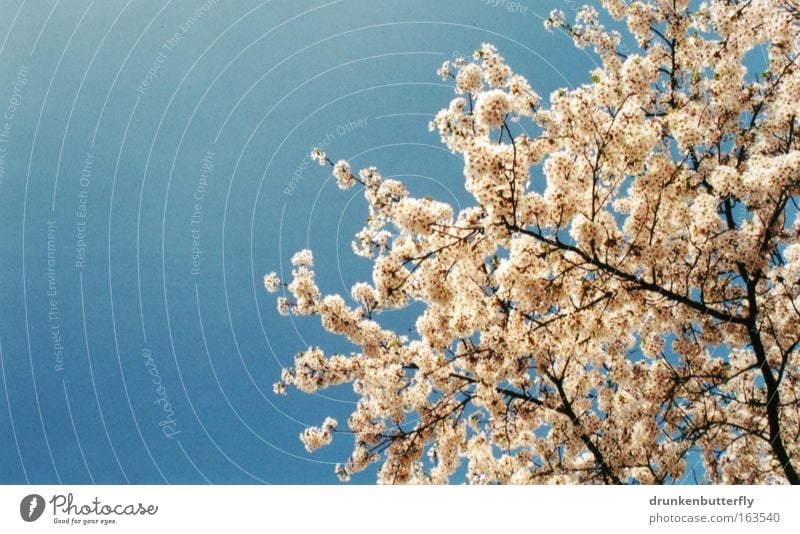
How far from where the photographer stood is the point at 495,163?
493cm

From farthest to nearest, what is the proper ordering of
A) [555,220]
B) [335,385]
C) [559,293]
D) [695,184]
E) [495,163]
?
[335,385], [695,184], [559,293], [555,220], [495,163]

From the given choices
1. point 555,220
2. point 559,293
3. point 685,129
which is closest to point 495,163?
point 555,220

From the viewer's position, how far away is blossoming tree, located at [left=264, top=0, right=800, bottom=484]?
17.8 ft

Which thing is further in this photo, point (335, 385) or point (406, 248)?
point (335, 385)

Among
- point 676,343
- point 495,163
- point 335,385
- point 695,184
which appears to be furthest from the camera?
point 335,385

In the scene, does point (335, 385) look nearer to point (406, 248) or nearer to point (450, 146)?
point (406, 248)

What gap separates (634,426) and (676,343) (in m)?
1.32

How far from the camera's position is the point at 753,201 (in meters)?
5.64

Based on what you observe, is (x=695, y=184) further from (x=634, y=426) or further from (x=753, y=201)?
(x=634, y=426)

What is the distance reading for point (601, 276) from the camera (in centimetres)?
573

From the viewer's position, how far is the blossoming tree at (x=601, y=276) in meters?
5.43

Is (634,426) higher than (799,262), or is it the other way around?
(799,262)
